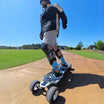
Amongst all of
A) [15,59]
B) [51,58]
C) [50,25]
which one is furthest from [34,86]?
[15,59]

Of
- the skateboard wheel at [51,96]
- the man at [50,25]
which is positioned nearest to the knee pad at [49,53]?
the man at [50,25]

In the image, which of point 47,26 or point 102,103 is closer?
point 102,103

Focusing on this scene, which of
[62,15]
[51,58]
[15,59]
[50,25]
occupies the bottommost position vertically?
[15,59]

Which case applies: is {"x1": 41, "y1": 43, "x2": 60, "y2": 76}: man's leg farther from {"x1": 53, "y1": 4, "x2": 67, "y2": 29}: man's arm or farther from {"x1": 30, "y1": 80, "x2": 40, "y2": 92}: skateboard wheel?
{"x1": 53, "y1": 4, "x2": 67, "y2": 29}: man's arm

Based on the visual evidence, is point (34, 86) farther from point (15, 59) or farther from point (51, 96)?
point (15, 59)

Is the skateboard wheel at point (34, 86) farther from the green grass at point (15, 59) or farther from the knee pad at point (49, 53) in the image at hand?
the green grass at point (15, 59)

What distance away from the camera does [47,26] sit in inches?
67.3

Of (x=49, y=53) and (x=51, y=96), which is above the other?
(x=49, y=53)

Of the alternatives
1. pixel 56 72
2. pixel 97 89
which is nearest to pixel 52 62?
pixel 56 72

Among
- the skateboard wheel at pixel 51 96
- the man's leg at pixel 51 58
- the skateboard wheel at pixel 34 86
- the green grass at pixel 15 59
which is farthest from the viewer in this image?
the green grass at pixel 15 59

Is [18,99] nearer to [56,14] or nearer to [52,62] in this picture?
[52,62]

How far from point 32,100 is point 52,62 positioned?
2.36 ft

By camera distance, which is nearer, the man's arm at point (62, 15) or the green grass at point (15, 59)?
the man's arm at point (62, 15)

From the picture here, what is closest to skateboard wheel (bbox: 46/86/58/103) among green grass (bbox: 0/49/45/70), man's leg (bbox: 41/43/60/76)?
man's leg (bbox: 41/43/60/76)
